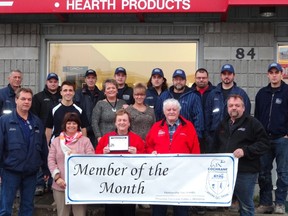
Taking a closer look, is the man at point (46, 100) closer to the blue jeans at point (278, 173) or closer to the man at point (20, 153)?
the man at point (20, 153)

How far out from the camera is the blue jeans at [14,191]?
18.2ft

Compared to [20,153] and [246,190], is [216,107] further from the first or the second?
[20,153]

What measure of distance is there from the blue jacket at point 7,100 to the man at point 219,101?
2933 millimetres

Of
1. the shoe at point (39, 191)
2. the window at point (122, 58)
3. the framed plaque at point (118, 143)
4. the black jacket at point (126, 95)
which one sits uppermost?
the window at point (122, 58)

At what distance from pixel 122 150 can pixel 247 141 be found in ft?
5.01

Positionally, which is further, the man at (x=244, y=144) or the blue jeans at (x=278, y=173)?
the blue jeans at (x=278, y=173)

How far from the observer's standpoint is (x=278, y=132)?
634 centimetres

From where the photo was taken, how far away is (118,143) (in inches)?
222

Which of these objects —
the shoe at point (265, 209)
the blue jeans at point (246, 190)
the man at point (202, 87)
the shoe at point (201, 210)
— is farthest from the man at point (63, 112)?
the shoe at point (265, 209)

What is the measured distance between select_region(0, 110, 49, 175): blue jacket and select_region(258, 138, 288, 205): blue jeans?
313 cm

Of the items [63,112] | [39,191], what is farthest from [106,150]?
[39,191]

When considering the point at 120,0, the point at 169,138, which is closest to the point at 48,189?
the point at 169,138

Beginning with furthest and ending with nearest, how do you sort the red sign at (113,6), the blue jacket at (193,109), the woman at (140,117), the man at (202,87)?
the red sign at (113,6) → the man at (202,87) → the blue jacket at (193,109) → the woman at (140,117)

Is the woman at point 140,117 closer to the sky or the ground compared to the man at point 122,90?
closer to the ground
